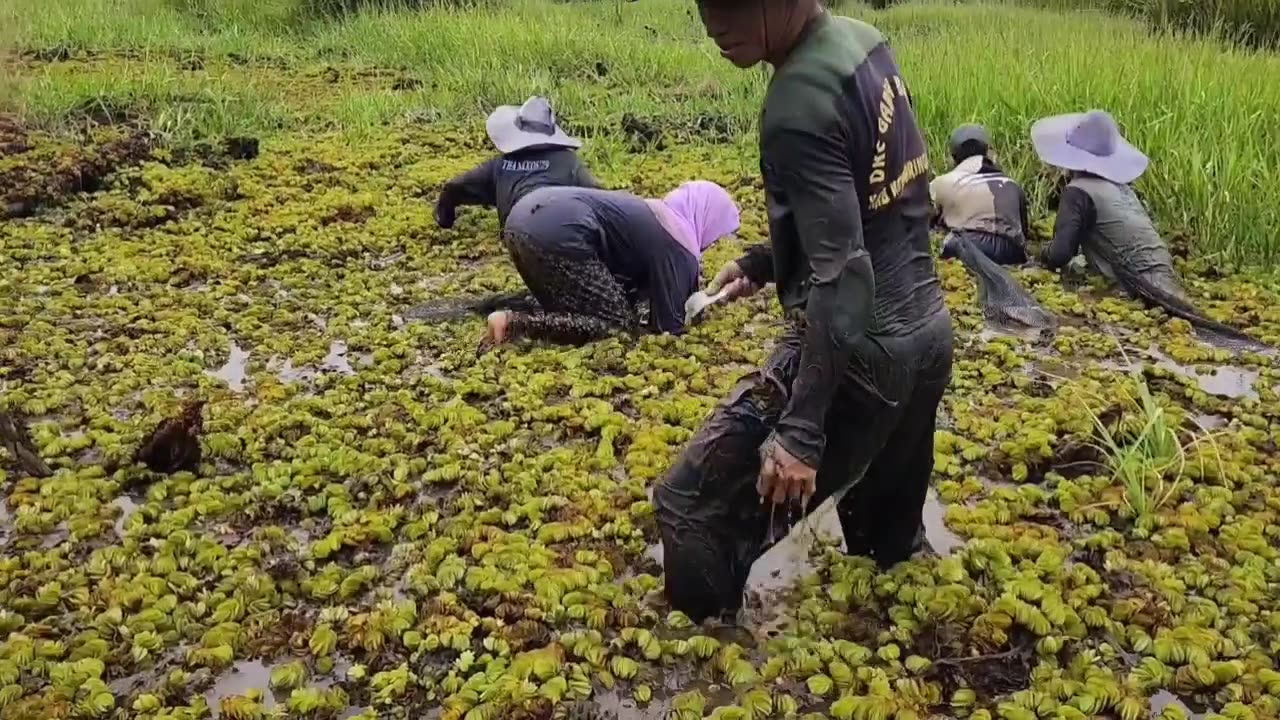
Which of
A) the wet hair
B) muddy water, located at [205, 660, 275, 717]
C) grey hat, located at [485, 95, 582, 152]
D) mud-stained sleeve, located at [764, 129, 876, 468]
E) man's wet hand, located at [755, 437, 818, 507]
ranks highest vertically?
mud-stained sleeve, located at [764, 129, 876, 468]

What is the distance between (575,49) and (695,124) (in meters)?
2.77

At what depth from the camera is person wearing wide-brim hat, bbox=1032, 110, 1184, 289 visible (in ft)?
16.9

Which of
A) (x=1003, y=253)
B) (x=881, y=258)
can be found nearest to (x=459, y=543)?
(x=881, y=258)

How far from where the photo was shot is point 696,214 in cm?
489

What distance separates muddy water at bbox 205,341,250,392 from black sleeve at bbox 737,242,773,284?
222 cm

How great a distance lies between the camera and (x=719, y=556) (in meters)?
2.68

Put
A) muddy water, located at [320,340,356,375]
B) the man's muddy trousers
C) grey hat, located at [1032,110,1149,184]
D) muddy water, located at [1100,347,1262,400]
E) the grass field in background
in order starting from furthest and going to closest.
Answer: the grass field in background
grey hat, located at [1032,110,1149,184]
muddy water, located at [320,340,356,375]
muddy water, located at [1100,347,1262,400]
the man's muddy trousers

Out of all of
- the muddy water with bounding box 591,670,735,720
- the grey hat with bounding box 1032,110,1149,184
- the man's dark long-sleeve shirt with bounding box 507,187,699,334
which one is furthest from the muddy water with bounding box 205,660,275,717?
the grey hat with bounding box 1032,110,1149,184

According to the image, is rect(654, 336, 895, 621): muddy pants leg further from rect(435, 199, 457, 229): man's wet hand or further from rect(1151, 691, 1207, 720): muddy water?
rect(435, 199, 457, 229): man's wet hand

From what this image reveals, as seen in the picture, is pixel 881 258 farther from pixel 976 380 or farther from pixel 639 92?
pixel 639 92

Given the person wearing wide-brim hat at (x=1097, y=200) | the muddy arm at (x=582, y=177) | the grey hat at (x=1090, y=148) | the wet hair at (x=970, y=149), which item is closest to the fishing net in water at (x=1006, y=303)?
the person wearing wide-brim hat at (x=1097, y=200)

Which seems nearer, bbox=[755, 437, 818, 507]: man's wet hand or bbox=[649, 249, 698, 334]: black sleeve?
bbox=[755, 437, 818, 507]: man's wet hand

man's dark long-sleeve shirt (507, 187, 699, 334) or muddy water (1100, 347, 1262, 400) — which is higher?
man's dark long-sleeve shirt (507, 187, 699, 334)

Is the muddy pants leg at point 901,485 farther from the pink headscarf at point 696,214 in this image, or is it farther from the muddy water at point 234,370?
the muddy water at point 234,370
